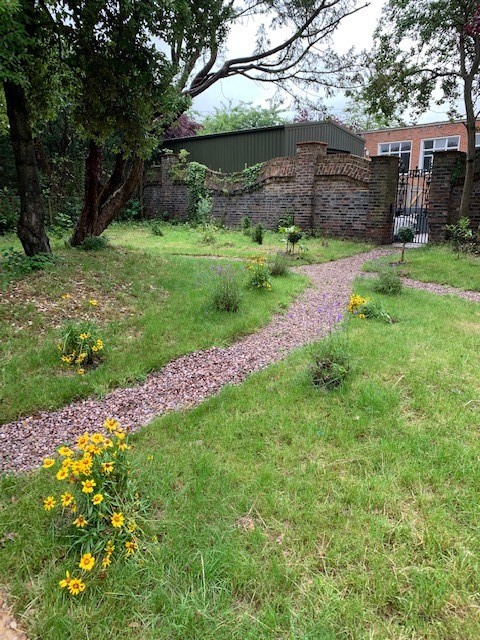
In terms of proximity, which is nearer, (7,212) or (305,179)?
(305,179)

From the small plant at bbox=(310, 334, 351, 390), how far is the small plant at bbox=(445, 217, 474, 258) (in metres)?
6.85

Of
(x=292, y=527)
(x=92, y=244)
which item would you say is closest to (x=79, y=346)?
(x=292, y=527)

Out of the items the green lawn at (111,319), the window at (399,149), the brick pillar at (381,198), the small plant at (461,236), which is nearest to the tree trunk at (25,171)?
the green lawn at (111,319)

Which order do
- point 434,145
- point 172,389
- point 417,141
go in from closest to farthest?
point 172,389
point 434,145
point 417,141

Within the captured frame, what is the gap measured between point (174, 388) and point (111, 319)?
1718 mm

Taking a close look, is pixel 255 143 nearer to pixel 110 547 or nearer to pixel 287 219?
pixel 287 219

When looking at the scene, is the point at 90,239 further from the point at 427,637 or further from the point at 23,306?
the point at 427,637

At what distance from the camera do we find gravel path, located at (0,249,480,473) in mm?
2830

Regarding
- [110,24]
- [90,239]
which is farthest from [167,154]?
[110,24]

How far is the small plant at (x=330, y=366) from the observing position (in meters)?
3.19

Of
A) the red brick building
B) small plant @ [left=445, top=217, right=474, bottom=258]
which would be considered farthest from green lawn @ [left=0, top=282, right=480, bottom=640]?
the red brick building

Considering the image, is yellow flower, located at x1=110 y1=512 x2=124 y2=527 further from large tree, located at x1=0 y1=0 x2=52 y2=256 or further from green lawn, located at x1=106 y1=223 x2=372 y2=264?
green lawn, located at x1=106 y1=223 x2=372 y2=264

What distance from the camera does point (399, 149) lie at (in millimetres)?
25906

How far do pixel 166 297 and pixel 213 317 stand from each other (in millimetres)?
1049
